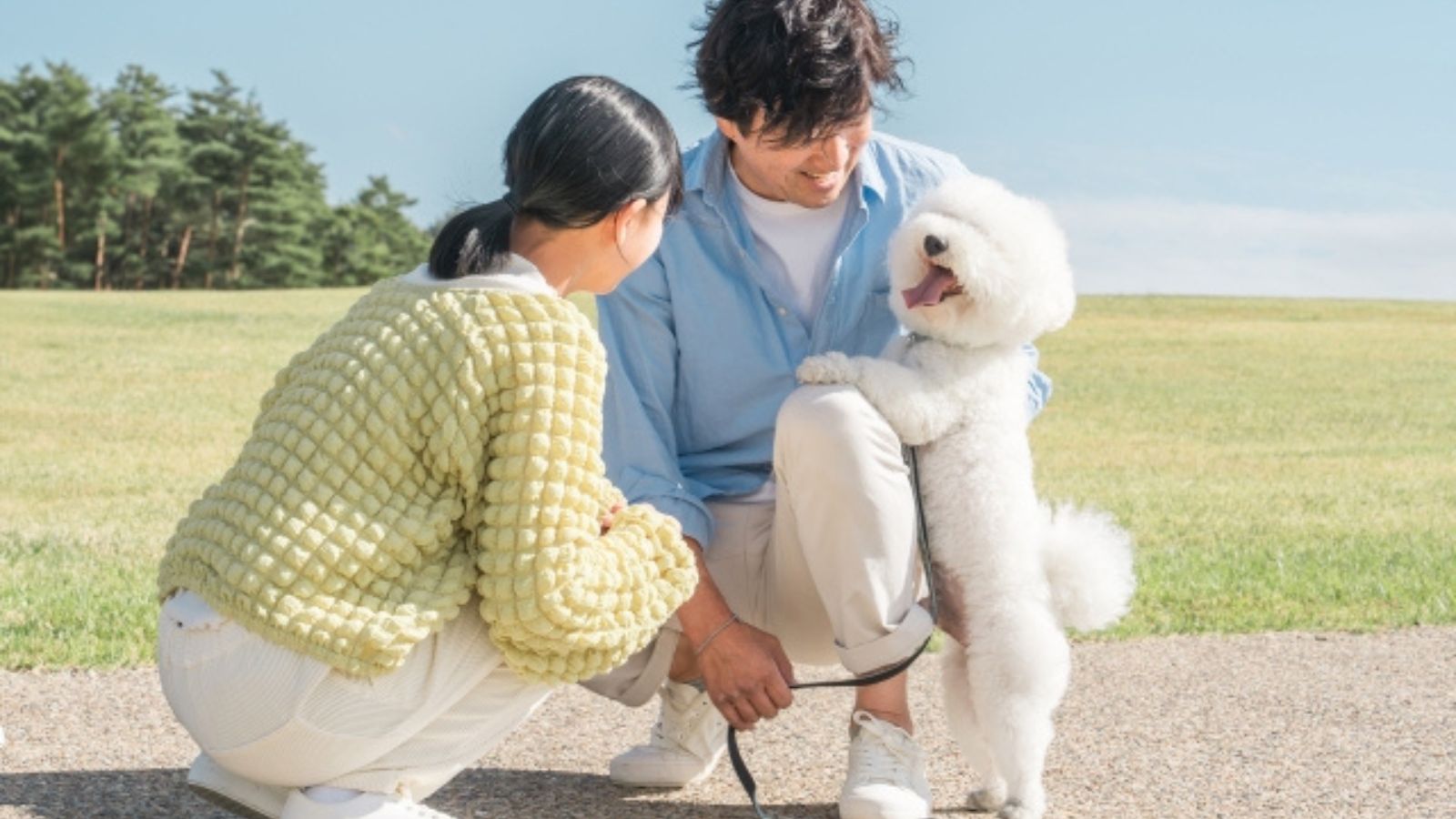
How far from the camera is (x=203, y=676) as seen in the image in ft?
8.87

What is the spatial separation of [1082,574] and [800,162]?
3.20 ft

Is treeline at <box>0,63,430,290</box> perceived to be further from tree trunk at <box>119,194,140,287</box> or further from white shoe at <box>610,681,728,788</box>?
white shoe at <box>610,681,728,788</box>

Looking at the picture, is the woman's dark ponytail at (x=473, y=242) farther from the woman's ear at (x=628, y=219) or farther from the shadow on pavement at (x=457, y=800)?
the shadow on pavement at (x=457, y=800)

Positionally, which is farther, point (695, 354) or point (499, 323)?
point (695, 354)

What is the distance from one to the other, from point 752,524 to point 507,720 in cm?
86

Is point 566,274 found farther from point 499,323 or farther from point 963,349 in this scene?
point 963,349

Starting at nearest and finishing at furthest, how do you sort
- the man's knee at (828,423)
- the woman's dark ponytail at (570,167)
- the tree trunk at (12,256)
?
the woman's dark ponytail at (570,167), the man's knee at (828,423), the tree trunk at (12,256)

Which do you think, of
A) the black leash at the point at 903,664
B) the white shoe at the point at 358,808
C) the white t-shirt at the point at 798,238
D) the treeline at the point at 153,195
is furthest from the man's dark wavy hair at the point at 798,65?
the treeline at the point at 153,195

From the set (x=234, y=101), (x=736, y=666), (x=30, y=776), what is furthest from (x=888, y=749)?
(x=234, y=101)

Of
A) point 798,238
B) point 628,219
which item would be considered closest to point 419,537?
point 628,219

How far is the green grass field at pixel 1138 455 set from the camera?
20.0 feet

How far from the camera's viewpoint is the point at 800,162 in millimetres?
3514

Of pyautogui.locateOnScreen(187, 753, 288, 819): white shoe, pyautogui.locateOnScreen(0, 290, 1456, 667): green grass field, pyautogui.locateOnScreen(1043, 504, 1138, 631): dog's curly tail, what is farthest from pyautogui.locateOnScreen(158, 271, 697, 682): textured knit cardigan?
pyautogui.locateOnScreen(0, 290, 1456, 667): green grass field

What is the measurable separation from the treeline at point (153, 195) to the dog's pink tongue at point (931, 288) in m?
50.1
